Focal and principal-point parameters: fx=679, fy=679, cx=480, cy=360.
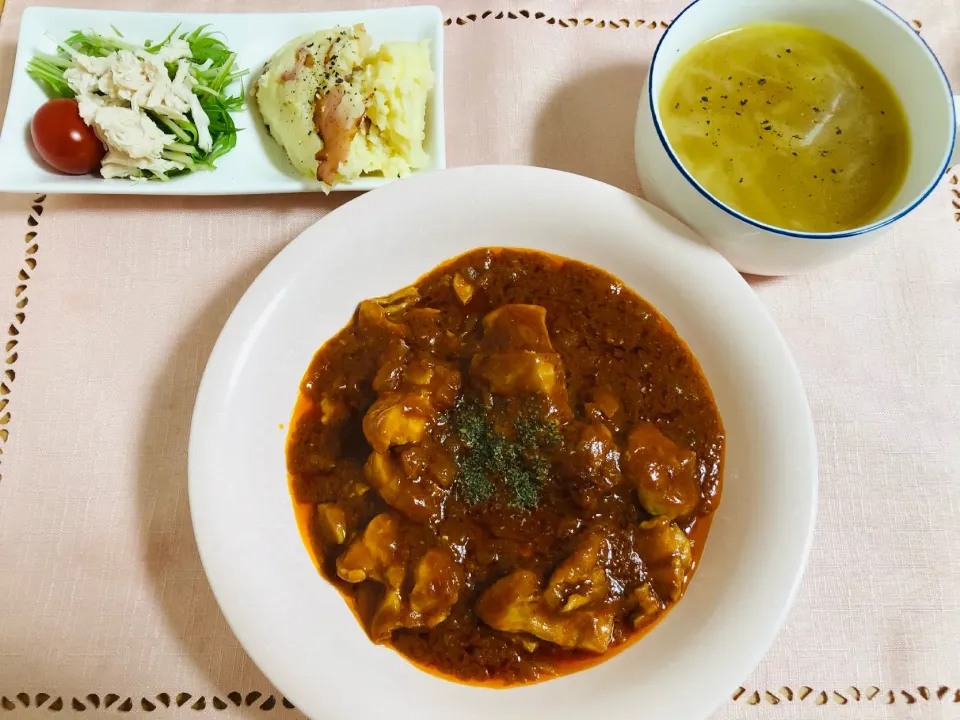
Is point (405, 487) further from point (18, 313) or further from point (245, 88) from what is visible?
point (245, 88)

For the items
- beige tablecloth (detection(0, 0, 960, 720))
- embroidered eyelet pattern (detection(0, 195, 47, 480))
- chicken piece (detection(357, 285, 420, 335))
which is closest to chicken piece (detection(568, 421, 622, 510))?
chicken piece (detection(357, 285, 420, 335))

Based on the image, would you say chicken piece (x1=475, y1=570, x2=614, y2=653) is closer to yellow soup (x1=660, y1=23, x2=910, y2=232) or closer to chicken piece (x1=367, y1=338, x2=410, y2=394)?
chicken piece (x1=367, y1=338, x2=410, y2=394)

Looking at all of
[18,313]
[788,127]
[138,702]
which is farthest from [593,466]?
[18,313]

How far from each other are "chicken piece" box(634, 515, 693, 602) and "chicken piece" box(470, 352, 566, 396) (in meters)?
0.66

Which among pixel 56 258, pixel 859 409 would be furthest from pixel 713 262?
pixel 56 258

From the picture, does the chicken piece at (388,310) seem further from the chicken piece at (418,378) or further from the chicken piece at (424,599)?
the chicken piece at (424,599)

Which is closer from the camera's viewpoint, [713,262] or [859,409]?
[713,262]

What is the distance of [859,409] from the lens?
3105 mm

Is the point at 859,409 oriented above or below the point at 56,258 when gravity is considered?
below

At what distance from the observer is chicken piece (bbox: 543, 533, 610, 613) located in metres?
2.49

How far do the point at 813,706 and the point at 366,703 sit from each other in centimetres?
182

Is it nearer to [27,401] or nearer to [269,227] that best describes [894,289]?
[269,227]

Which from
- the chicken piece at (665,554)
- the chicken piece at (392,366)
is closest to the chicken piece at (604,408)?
the chicken piece at (665,554)

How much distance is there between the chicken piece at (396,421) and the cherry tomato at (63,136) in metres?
1.88
